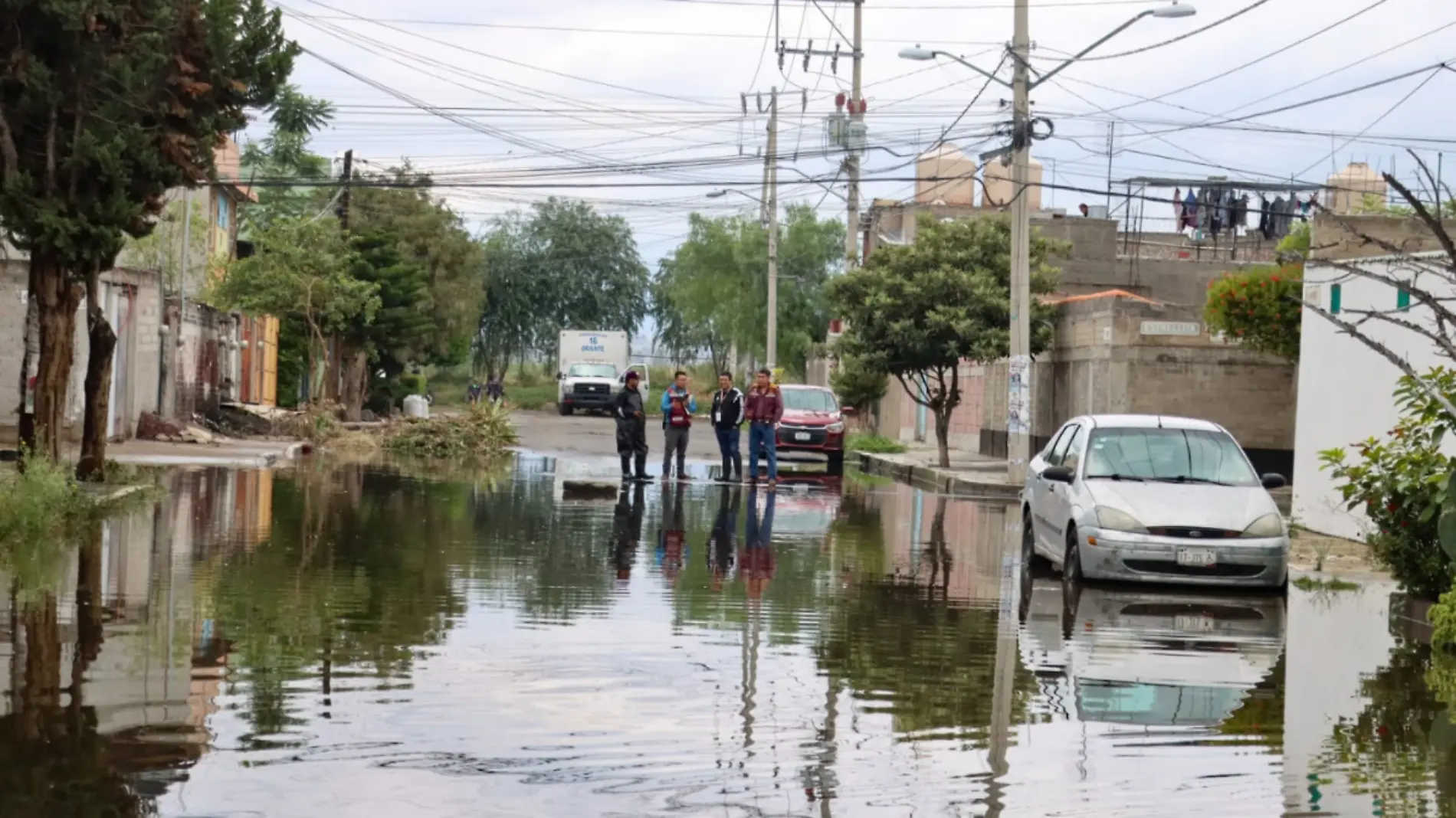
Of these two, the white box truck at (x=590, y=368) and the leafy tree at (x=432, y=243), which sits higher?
the leafy tree at (x=432, y=243)

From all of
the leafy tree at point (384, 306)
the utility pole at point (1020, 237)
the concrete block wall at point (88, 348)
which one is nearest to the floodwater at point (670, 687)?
the utility pole at point (1020, 237)

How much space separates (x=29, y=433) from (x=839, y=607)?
10856 mm

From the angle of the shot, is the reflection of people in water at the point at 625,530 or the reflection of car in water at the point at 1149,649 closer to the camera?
the reflection of car in water at the point at 1149,649

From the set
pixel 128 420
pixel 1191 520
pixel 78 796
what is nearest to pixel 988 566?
pixel 1191 520

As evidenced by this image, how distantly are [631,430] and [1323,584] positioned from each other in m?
15.2

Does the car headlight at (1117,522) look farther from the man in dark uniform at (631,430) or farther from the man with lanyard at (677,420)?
the man in dark uniform at (631,430)

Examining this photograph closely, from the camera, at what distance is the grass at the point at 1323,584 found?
17.2 m

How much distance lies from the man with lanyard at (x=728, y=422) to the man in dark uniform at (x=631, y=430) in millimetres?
1264

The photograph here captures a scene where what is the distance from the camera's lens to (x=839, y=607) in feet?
46.3

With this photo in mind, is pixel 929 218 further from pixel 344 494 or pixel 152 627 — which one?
pixel 152 627

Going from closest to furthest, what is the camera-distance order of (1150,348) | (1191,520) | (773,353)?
(1191,520) < (1150,348) < (773,353)

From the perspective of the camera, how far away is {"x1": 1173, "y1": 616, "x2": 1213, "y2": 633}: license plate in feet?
44.7

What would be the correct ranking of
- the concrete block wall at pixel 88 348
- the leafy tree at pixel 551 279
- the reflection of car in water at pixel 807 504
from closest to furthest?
the reflection of car in water at pixel 807 504
the concrete block wall at pixel 88 348
the leafy tree at pixel 551 279

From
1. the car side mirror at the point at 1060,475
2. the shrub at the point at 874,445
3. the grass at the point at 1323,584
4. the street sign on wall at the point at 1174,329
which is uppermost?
the street sign on wall at the point at 1174,329
